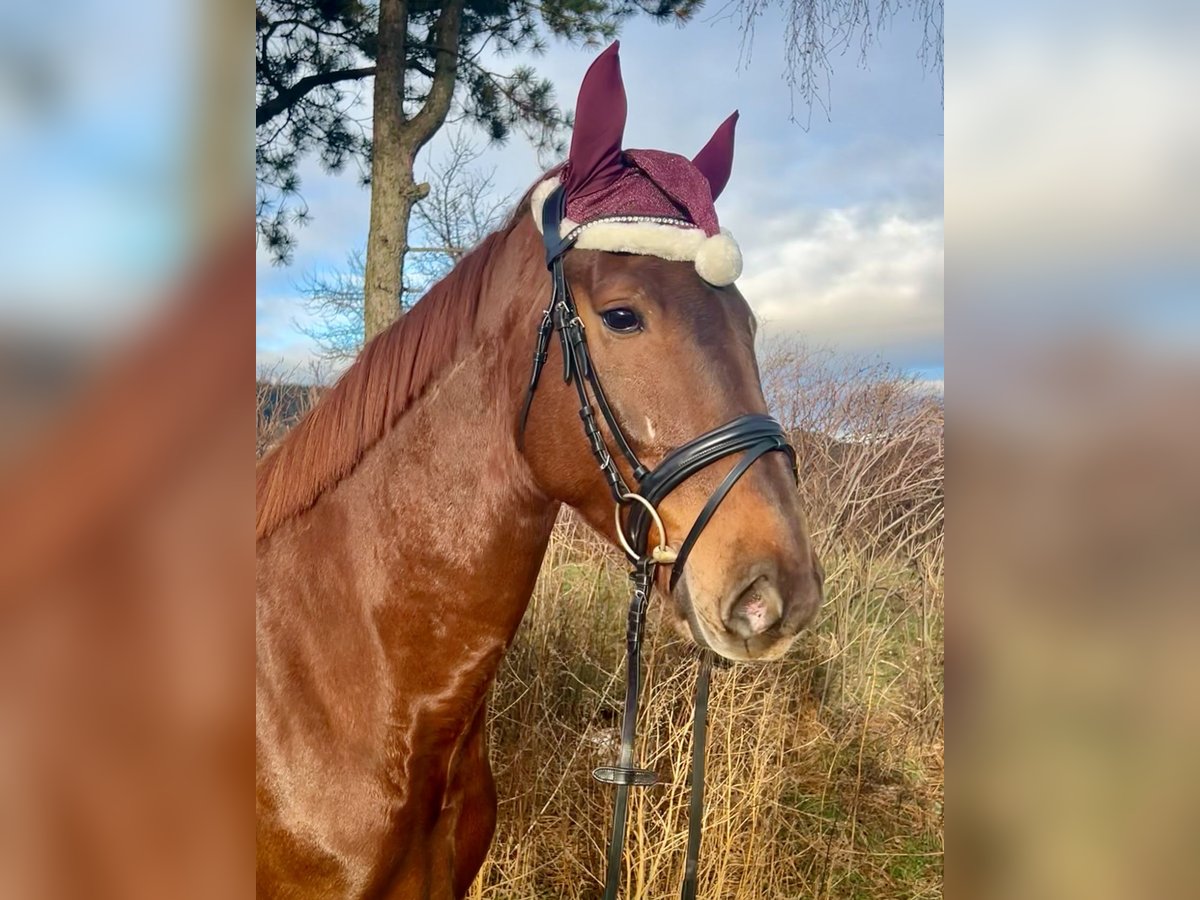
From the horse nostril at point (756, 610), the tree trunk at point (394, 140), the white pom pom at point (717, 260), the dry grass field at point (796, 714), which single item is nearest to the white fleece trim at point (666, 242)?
the white pom pom at point (717, 260)

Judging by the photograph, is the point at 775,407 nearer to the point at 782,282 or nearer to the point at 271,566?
the point at 782,282

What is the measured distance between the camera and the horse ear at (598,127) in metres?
1.23

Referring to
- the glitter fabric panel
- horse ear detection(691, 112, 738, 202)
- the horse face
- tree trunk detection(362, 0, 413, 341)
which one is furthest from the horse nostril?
tree trunk detection(362, 0, 413, 341)

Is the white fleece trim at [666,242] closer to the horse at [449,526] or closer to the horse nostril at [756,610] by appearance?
the horse at [449,526]

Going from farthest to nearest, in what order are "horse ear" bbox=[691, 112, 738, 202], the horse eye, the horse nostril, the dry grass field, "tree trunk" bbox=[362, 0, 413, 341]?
the dry grass field, "tree trunk" bbox=[362, 0, 413, 341], "horse ear" bbox=[691, 112, 738, 202], the horse eye, the horse nostril

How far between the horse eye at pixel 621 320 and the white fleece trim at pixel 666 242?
0.11 metres

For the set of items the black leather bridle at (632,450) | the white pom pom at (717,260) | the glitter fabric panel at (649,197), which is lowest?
the black leather bridle at (632,450)

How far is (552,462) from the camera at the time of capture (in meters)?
1.28

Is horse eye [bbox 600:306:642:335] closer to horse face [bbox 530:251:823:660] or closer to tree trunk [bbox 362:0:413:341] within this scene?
horse face [bbox 530:251:823:660]

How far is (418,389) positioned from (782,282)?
140 cm

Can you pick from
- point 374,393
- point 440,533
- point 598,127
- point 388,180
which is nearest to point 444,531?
point 440,533

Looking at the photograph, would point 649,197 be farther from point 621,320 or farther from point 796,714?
point 796,714

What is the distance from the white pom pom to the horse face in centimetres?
2

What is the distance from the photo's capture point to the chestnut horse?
3.93 ft
